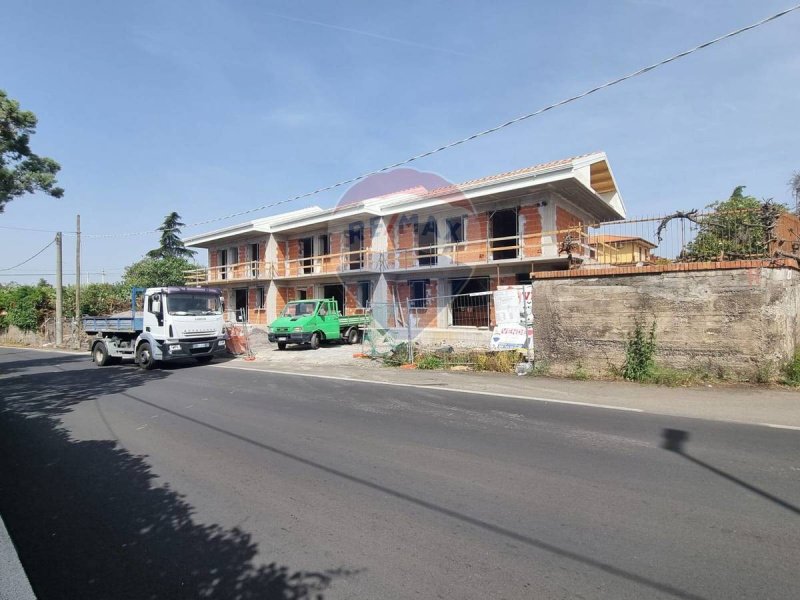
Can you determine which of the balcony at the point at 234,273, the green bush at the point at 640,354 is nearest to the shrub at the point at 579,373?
the green bush at the point at 640,354

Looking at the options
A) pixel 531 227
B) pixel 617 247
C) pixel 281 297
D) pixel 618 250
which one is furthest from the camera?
pixel 281 297

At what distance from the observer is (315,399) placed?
9.16 meters

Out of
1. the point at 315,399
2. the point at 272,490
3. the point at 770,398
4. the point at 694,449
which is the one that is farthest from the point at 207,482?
the point at 770,398

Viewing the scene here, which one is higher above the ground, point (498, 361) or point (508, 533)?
point (498, 361)

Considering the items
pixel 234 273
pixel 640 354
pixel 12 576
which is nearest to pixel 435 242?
pixel 640 354

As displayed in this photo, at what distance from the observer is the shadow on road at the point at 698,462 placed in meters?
3.94

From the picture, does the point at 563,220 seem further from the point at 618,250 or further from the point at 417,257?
the point at 417,257

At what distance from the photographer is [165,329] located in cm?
1487

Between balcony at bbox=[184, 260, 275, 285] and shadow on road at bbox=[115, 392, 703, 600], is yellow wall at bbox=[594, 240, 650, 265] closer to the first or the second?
shadow on road at bbox=[115, 392, 703, 600]

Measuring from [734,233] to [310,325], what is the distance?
14887mm

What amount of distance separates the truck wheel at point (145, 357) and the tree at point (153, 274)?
2611 cm

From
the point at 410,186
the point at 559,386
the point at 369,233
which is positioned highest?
the point at 410,186

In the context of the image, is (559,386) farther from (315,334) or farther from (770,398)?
(315,334)

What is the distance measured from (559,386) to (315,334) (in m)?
12.3
